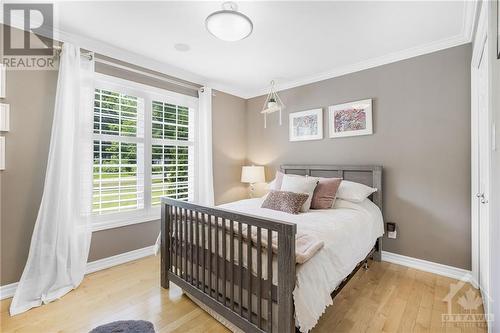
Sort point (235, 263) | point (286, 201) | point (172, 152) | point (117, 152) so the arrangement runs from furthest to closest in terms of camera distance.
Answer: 1. point (172, 152)
2. point (117, 152)
3. point (286, 201)
4. point (235, 263)

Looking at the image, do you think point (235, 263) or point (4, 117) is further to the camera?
point (4, 117)

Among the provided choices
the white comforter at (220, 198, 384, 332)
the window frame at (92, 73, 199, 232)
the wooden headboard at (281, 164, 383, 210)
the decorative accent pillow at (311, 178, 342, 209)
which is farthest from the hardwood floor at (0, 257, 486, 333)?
the wooden headboard at (281, 164, 383, 210)

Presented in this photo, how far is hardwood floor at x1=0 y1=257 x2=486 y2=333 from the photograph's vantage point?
1703 millimetres

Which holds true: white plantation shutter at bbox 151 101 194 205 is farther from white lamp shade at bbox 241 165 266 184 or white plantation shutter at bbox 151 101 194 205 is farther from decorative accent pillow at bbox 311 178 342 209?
decorative accent pillow at bbox 311 178 342 209

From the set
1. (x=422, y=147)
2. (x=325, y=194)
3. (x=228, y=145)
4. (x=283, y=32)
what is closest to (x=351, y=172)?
(x=325, y=194)

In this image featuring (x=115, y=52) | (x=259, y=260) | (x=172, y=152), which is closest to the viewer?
(x=259, y=260)

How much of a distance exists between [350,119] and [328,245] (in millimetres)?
2025

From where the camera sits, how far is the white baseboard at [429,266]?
2363mm

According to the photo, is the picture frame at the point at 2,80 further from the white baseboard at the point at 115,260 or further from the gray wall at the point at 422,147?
the gray wall at the point at 422,147

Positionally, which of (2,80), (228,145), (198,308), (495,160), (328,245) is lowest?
(198,308)

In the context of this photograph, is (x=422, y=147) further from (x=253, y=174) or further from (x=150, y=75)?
(x=150, y=75)

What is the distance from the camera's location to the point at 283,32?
7.59 feet

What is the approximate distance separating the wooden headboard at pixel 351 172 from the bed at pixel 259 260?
1.54 feet

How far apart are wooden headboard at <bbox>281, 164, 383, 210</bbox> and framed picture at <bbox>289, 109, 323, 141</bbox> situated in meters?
0.44
